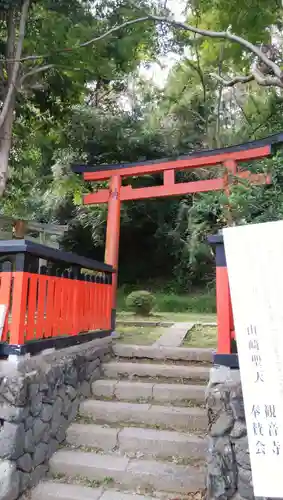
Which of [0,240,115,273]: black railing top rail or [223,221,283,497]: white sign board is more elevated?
[0,240,115,273]: black railing top rail

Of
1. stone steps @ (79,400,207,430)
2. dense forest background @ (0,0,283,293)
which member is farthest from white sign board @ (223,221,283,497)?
stone steps @ (79,400,207,430)

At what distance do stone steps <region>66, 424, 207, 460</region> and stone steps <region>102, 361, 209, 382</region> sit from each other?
88 centimetres

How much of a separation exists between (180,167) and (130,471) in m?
4.97

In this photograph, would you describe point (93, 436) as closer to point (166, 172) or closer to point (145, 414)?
point (145, 414)

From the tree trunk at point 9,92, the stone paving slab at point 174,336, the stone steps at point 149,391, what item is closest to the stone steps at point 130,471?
the stone steps at point 149,391

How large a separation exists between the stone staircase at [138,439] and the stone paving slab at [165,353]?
0.08ft

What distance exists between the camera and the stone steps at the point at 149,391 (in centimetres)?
426

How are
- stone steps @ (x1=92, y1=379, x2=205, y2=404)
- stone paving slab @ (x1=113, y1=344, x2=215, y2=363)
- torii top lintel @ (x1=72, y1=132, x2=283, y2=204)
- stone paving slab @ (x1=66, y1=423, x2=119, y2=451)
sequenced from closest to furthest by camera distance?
stone paving slab @ (x1=66, y1=423, x2=119, y2=451) < stone steps @ (x1=92, y1=379, x2=205, y2=404) < stone paving slab @ (x1=113, y1=344, x2=215, y2=363) < torii top lintel @ (x1=72, y1=132, x2=283, y2=204)

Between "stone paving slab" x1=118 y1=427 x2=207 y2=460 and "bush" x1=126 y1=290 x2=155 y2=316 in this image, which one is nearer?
"stone paving slab" x1=118 y1=427 x2=207 y2=460

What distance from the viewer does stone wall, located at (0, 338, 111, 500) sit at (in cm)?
315

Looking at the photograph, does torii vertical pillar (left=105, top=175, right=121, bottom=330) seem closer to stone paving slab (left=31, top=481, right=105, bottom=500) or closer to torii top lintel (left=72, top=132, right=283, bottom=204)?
torii top lintel (left=72, top=132, right=283, bottom=204)

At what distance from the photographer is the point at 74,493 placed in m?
3.31

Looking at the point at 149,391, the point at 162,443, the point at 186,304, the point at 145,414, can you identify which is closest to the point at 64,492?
the point at 162,443

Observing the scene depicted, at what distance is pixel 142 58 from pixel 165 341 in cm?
713
